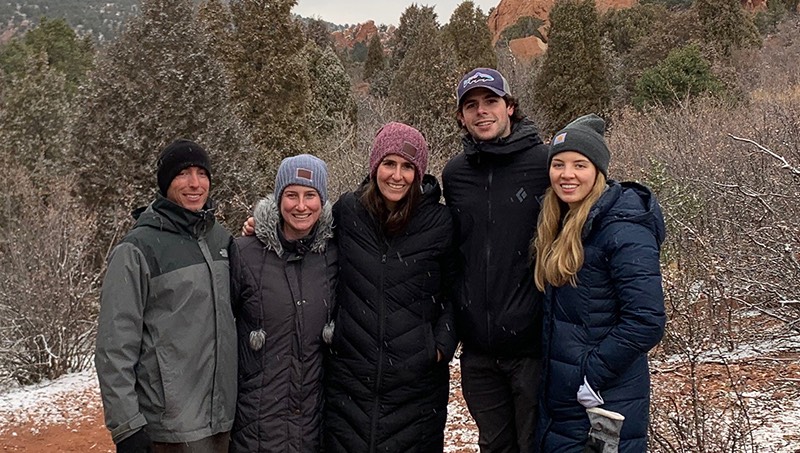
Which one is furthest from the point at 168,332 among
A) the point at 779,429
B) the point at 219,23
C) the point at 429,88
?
the point at 429,88

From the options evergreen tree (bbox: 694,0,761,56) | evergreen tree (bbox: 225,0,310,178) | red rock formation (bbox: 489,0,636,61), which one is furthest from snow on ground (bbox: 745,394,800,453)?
red rock formation (bbox: 489,0,636,61)

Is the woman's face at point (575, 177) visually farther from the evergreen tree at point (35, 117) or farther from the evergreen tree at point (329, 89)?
the evergreen tree at point (329, 89)

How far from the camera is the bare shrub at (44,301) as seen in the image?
809 centimetres

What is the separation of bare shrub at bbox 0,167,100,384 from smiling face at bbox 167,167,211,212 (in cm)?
612

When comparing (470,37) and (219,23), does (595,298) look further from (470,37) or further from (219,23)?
(470,37)

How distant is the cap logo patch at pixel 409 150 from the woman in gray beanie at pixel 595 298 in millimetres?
646

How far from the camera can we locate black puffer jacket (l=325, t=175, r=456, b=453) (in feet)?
9.94

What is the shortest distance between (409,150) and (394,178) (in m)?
0.15

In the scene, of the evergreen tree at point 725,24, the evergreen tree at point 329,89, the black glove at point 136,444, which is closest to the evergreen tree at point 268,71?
the evergreen tree at point 329,89

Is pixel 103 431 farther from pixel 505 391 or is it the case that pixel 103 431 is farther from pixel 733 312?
pixel 733 312

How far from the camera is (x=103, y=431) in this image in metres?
6.81

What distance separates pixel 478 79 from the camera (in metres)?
3.09

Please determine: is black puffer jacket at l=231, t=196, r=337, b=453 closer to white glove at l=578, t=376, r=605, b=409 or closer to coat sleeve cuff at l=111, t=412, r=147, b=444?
coat sleeve cuff at l=111, t=412, r=147, b=444

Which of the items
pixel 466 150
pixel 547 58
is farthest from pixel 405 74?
pixel 466 150
